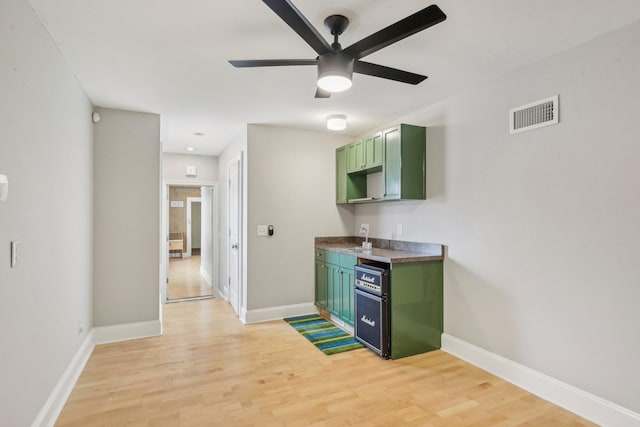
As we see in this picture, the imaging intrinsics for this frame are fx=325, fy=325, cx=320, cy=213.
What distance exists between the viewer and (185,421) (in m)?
2.20

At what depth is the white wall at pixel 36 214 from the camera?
1645 millimetres

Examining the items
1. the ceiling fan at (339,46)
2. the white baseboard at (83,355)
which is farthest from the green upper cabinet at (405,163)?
the white baseboard at (83,355)

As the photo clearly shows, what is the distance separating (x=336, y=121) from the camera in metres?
3.93

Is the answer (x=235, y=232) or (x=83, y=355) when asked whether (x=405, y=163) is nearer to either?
(x=235, y=232)

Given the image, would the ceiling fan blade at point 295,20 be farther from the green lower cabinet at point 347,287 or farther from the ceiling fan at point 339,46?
the green lower cabinet at point 347,287

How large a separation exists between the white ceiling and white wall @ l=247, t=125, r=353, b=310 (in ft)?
2.82

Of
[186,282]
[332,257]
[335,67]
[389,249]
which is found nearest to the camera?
[335,67]

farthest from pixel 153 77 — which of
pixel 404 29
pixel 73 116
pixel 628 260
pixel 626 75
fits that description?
pixel 628 260

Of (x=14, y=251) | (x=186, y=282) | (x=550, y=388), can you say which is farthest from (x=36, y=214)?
(x=186, y=282)

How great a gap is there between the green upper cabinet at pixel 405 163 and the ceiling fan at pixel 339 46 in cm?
131

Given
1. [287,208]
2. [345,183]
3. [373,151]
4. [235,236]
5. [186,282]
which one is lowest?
[186,282]

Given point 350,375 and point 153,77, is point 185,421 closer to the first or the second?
point 350,375

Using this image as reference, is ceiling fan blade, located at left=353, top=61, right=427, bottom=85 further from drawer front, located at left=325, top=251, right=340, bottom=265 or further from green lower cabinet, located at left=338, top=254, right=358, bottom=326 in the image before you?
drawer front, located at left=325, top=251, right=340, bottom=265

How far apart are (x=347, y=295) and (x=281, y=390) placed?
147 centimetres
